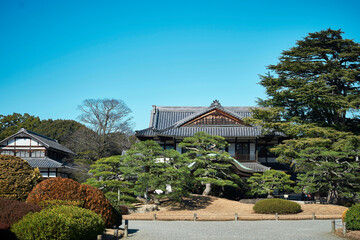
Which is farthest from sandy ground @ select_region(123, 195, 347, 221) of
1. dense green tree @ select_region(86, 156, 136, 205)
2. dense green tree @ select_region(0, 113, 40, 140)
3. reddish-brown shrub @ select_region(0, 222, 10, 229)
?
dense green tree @ select_region(0, 113, 40, 140)

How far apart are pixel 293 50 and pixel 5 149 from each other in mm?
32091

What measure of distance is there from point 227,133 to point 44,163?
20.7 m

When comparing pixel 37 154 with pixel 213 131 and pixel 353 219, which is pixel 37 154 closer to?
pixel 213 131

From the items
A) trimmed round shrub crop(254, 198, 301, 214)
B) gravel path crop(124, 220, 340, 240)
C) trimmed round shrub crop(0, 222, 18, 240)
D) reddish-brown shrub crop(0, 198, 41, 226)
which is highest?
reddish-brown shrub crop(0, 198, 41, 226)

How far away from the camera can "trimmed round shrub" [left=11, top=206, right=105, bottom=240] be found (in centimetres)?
959

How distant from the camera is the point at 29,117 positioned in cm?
6206

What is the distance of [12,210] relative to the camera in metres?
10.5

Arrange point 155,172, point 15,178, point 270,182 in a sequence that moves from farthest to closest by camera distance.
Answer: point 270,182, point 155,172, point 15,178

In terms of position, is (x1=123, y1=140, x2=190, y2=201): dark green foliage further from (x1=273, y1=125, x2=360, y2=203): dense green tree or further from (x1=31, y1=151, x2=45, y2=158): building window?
(x1=31, y1=151, x2=45, y2=158): building window

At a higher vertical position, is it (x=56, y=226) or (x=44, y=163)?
(x=56, y=226)

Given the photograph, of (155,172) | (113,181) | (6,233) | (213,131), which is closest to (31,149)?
(213,131)

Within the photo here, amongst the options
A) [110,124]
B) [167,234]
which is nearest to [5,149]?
[110,124]

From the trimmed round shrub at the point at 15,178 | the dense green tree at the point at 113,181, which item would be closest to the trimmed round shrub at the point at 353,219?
the trimmed round shrub at the point at 15,178

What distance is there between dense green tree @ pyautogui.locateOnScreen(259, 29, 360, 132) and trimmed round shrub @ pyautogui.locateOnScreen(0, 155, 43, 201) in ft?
73.3
